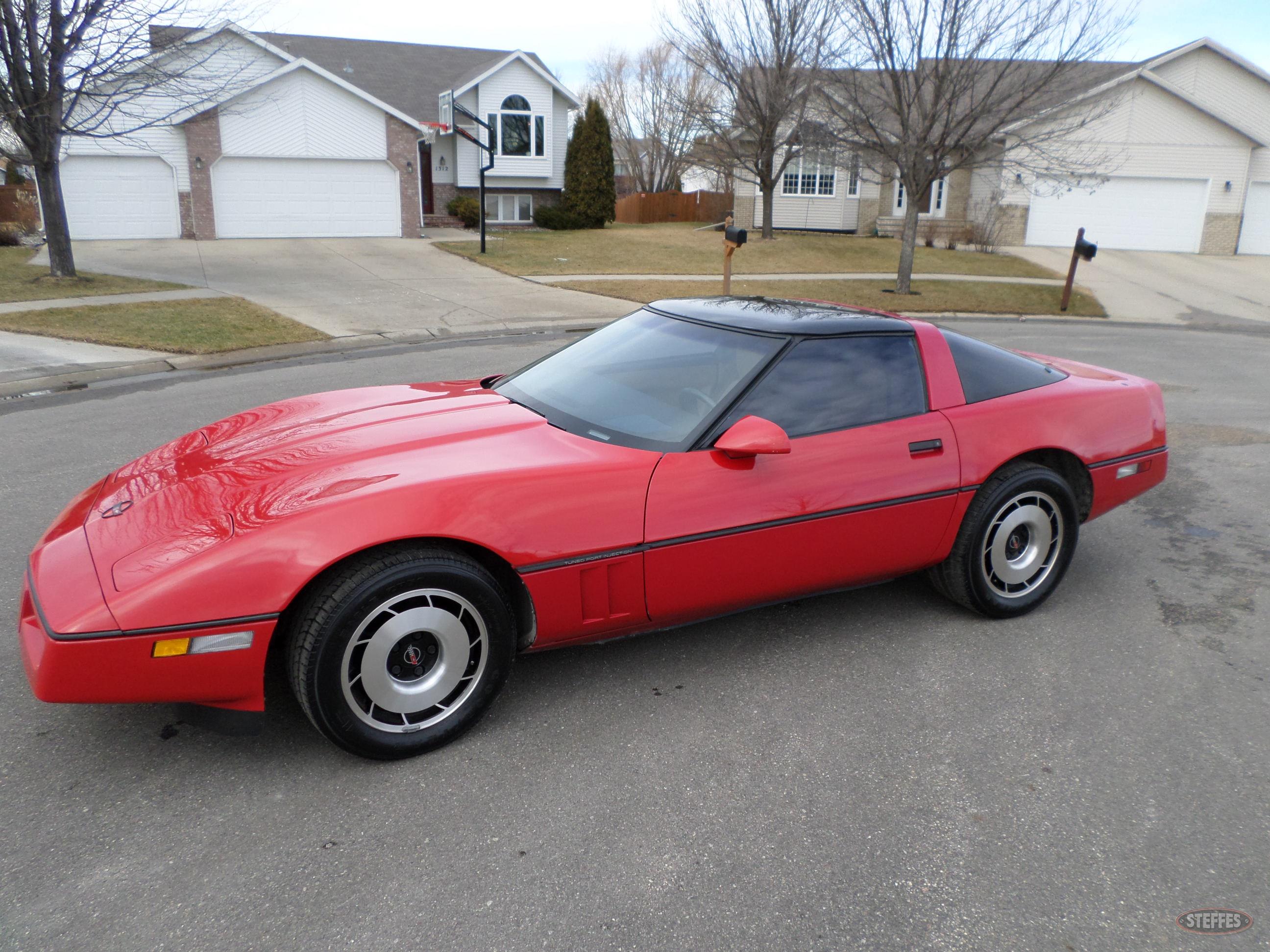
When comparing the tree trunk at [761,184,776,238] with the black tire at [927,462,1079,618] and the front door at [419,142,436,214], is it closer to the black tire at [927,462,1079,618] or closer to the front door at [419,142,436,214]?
the front door at [419,142,436,214]

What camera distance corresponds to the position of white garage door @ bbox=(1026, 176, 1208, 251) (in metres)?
29.8

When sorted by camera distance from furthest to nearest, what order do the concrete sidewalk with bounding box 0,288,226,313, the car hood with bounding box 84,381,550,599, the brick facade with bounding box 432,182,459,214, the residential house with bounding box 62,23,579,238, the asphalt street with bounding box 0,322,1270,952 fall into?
the brick facade with bounding box 432,182,459,214, the residential house with bounding box 62,23,579,238, the concrete sidewalk with bounding box 0,288,226,313, the car hood with bounding box 84,381,550,599, the asphalt street with bounding box 0,322,1270,952

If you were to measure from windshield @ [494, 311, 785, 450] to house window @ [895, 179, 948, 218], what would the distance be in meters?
33.4

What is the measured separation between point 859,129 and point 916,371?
639 inches

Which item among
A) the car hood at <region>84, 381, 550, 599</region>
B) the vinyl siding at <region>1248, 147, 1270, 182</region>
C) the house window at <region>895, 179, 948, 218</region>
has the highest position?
the vinyl siding at <region>1248, 147, 1270, 182</region>

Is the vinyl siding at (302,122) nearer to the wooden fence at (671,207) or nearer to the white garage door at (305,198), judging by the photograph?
the white garage door at (305,198)

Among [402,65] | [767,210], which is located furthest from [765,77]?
[402,65]

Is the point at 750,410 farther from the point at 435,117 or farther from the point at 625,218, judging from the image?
the point at 625,218

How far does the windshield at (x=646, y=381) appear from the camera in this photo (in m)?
3.50

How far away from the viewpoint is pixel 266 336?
39.9 ft

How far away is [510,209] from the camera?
34.9 m

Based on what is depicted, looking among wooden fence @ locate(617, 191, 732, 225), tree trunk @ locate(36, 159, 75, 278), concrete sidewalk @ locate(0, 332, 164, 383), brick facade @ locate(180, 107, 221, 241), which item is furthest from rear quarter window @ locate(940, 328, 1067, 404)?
wooden fence @ locate(617, 191, 732, 225)

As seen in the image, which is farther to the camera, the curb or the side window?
the curb

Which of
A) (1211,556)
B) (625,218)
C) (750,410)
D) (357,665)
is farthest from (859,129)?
(625,218)
